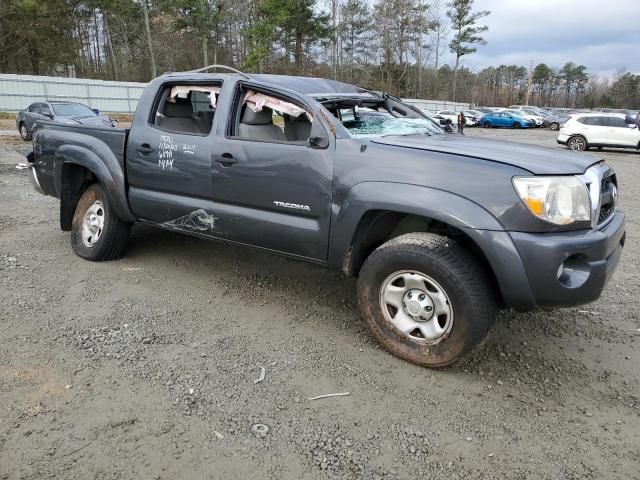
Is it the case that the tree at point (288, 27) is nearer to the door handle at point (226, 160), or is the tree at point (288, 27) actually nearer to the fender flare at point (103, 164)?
the fender flare at point (103, 164)

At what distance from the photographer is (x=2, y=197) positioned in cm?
799

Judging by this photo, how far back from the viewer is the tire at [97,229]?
4809 mm

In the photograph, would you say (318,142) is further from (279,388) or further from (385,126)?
(279,388)

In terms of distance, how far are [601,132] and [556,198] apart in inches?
778

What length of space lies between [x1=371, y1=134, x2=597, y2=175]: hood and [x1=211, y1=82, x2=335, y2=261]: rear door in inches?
19.2

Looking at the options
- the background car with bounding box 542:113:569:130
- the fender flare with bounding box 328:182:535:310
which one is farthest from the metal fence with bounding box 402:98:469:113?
the fender flare with bounding box 328:182:535:310

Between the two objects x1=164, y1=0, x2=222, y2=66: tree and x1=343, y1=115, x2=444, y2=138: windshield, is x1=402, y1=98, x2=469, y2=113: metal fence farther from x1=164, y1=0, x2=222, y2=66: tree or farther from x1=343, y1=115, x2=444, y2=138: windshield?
x1=343, y1=115, x2=444, y2=138: windshield

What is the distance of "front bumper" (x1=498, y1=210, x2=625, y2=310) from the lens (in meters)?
2.72

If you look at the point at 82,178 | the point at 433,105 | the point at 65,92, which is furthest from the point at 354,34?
the point at 82,178

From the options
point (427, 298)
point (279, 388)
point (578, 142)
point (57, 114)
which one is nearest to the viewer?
point (279, 388)

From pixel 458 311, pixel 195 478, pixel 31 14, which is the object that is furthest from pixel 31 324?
pixel 31 14

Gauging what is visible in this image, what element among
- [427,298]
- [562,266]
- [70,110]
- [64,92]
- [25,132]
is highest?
[64,92]

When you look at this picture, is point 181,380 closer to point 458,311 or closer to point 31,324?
point 31,324

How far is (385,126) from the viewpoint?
12.8 ft
